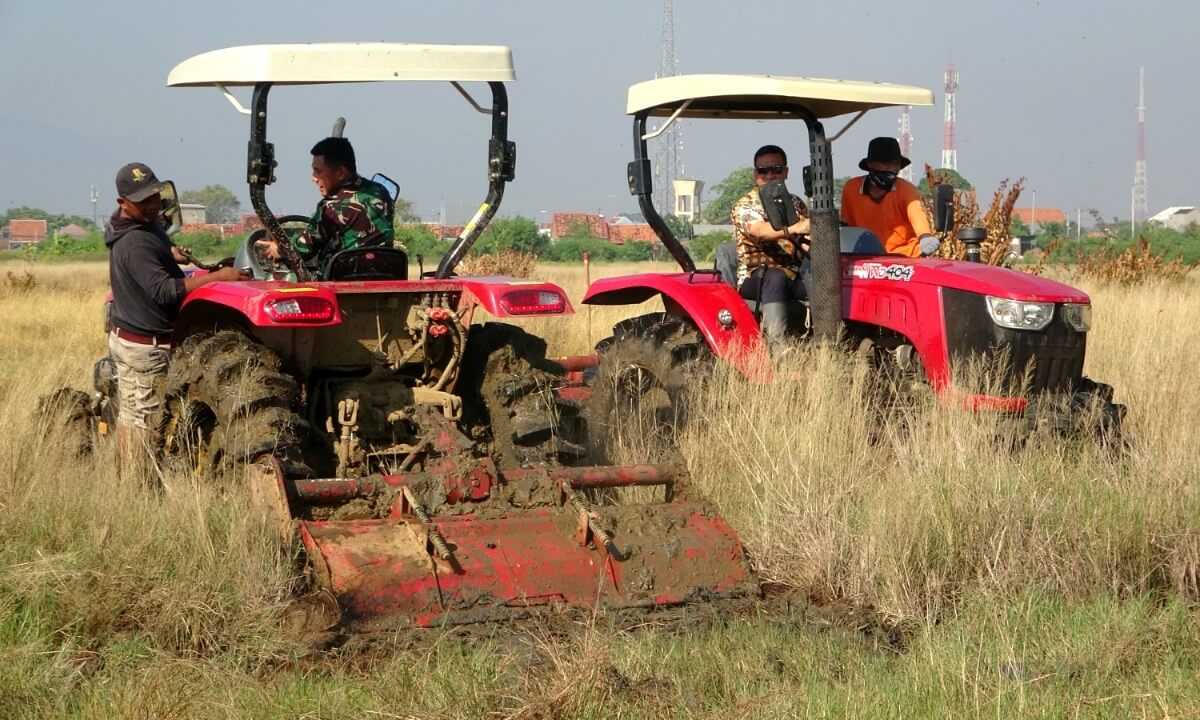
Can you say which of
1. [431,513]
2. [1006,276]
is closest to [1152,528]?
[1006,276]

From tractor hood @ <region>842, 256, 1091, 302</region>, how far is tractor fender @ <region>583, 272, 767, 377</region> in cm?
59

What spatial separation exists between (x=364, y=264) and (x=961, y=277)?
2870mm

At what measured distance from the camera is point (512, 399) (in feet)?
21.0

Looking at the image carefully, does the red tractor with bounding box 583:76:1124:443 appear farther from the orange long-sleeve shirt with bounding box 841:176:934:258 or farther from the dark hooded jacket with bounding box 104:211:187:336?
the dark hooded jacket with bounding box 104:211:187:336

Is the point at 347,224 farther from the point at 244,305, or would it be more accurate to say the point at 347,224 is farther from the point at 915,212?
the point at 915,212

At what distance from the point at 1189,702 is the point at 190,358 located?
13.5ft

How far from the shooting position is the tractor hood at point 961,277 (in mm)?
6859

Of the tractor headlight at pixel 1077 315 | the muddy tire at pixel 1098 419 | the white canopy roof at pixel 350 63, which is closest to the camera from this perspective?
the white canopy roof at pixel 350 63

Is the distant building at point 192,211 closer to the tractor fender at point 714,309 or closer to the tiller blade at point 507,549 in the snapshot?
the tractor fender at point 714,309

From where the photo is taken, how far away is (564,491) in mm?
5773

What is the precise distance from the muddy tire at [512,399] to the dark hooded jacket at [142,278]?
1397 mm

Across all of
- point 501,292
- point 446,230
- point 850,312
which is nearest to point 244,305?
point 501,292

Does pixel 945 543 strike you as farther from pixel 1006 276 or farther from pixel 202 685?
pixel 202 685

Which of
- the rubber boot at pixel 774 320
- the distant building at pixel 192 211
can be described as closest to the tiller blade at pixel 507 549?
the rubber boot at pixel 774 320
